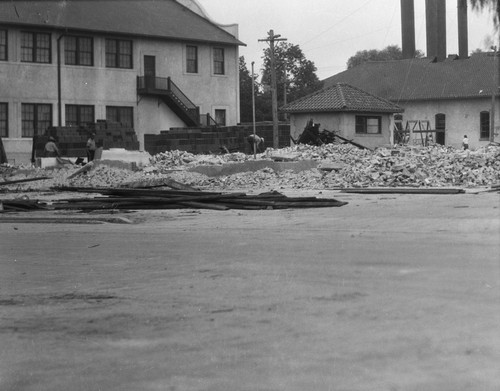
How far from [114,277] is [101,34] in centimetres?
4491

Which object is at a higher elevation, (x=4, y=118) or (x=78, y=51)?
(x=78, y=51)

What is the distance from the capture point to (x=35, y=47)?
4997 centimetres

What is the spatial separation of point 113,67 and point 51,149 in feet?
50.2

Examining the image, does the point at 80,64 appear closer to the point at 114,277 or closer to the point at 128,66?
the point at 128,66

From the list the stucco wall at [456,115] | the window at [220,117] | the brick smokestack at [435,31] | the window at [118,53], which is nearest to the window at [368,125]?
the window at [220,117]

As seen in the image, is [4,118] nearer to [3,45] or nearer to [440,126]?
[3,45]

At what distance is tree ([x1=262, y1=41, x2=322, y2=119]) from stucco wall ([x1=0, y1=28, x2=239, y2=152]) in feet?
52.6

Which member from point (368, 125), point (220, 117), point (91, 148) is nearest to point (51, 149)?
point (91, 148)

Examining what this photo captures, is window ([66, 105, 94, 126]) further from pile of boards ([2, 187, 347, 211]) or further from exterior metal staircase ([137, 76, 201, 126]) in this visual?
pile of boards ([2, 187, 347, 211])

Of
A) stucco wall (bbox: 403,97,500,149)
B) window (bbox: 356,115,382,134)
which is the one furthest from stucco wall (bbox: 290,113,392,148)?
stucco wall (bbox: 403,97,500,149)

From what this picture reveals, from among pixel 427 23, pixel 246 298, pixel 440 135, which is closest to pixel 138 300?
pixel 246 298

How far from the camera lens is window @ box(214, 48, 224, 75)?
57469 millimetres

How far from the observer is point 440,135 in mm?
72125

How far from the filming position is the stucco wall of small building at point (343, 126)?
55.1 meters
